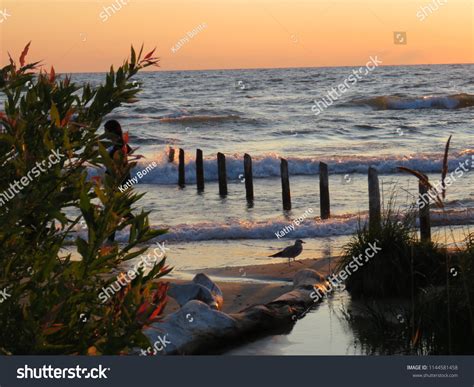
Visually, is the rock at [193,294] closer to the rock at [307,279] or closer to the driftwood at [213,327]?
the driftwood at [213,327]

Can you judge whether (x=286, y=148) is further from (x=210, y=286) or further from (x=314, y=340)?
(x=314, y=340)

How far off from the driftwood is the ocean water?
200 centimetres

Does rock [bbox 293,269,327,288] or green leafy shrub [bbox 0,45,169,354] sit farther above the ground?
green leafy shrub [bbox 0,45,169,354]

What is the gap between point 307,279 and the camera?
38.3 ft

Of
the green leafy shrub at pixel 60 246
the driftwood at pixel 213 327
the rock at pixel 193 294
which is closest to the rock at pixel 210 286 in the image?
the rock at pixel 193 294

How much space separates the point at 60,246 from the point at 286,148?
37.7 meters

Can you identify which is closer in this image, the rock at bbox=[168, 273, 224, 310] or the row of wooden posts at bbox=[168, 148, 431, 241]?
the rock at bbox=[168, 273, 224, 310]

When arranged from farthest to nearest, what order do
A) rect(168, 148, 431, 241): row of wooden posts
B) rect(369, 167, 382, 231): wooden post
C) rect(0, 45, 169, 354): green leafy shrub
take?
rect(369, 167, 382, 231): wooden post
rect(168, 148, 431, 241): row of wooden posts
rect(0, 45, 169, 354): green leafy shrub

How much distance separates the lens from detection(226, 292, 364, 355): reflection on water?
340 inches

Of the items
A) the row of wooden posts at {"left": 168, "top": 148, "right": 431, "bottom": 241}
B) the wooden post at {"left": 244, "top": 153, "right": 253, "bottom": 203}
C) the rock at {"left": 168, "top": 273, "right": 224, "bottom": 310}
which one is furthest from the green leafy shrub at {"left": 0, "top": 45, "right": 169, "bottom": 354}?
the wooden post at {"left": 244, "top": 153, "right": 253, "bottom": 203}

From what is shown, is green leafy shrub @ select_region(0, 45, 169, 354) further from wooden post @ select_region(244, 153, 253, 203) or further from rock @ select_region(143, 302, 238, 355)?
wooden post @ select_region(244, 153, 253, 203)

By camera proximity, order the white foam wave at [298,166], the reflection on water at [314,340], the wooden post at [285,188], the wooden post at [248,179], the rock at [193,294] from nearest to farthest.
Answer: the reflection on water at [314,340]
the rock at [193,294]
the wooden post at [285,188]
the wooden post at [248,179]
the white foam wave at [298,166]

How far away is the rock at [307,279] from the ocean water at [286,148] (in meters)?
1.62

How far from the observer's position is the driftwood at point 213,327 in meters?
8.43
